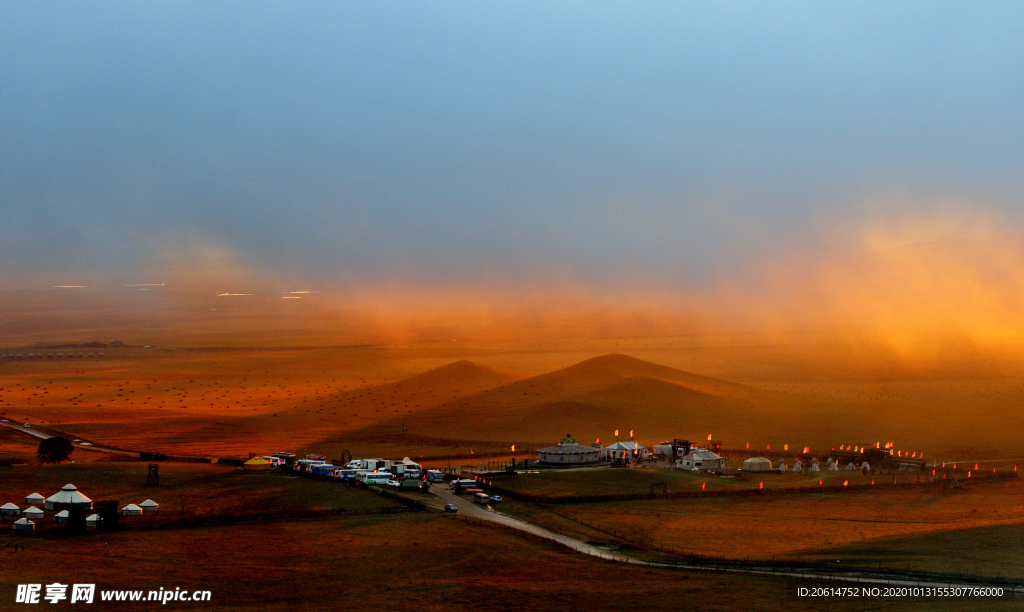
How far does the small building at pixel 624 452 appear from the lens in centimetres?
6416

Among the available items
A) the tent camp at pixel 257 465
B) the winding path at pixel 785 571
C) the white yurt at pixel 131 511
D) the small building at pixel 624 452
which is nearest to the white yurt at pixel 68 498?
the white yurt at pixel 131 511

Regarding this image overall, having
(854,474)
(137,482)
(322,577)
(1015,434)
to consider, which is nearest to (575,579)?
(322,577)

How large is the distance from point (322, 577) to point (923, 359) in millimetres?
144709

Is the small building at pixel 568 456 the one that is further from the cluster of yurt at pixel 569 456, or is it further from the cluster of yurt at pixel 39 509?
the cluster of yurt at pixel 39 509

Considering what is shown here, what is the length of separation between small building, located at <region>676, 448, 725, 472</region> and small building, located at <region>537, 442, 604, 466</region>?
520 centimetres

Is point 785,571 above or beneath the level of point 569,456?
beneath

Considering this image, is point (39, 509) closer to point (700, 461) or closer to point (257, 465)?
point (257, 465)

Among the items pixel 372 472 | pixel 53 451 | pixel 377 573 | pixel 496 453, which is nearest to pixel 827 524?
pixel 377 573

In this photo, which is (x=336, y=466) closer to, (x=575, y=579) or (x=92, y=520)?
(x=92, y=520)

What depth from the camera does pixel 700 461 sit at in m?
61.1

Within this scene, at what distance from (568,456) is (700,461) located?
790 centimetres

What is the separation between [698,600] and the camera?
28.9 meters

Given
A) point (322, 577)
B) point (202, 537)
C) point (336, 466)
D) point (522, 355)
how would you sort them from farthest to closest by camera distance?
point (522, 355) → point (336, 466) → point (202, 537) → point (322, 577)

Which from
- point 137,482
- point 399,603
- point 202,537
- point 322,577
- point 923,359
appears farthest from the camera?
point 923,359
